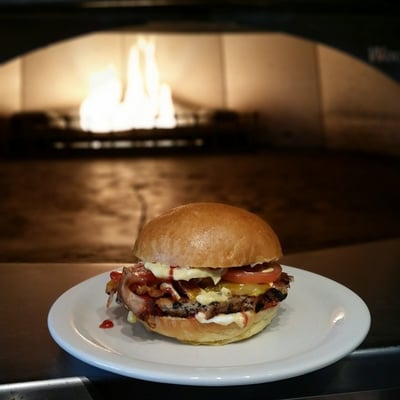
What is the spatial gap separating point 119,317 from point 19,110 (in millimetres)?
2454

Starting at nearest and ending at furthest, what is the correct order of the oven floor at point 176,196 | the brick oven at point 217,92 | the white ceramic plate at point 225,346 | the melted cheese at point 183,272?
1. the white ceramic plate at point 225,346
2. the melted cheese at point 183,272
3. the oven floor at point 176,196
4. the brick oven at point 217,92

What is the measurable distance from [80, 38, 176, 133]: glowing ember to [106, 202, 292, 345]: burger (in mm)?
2271

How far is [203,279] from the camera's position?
0.60m

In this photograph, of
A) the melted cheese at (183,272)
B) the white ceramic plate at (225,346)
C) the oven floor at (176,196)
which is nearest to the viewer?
the white ceramic plate at (225,346)

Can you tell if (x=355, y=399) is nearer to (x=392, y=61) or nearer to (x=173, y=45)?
(x=392, y=61)

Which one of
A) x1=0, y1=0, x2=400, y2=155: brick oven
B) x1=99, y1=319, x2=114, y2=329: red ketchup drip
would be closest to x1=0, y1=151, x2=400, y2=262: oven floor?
x1=0, y1=0, x2=400, y2=155: brick oven

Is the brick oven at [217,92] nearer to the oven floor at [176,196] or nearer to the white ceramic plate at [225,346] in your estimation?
the oven floor at [176,196]

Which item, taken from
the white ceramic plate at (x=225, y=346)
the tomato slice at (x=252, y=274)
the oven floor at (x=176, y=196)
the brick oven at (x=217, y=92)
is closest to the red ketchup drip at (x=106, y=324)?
the white ceramic plate at (x=225, y=346)

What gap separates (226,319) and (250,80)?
8.57 feet

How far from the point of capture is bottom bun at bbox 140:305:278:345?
0.56 meters

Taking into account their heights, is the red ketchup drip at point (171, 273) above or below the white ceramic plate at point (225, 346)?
above

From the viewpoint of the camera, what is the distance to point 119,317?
616mm

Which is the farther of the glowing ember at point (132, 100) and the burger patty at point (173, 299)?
the glowing ember at point (132, 100)

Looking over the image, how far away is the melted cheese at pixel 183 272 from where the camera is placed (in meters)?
0.58
